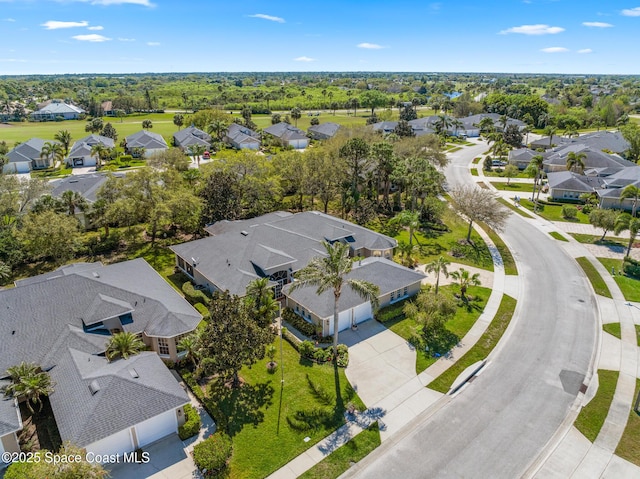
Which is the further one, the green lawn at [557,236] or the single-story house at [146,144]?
the single-story house at [146,144]

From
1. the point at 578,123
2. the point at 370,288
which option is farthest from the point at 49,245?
the point at 578,123

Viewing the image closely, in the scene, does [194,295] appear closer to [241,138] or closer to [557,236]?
[557,236]

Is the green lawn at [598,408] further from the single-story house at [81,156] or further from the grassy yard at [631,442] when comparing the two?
→ the single-story house at [81,156]

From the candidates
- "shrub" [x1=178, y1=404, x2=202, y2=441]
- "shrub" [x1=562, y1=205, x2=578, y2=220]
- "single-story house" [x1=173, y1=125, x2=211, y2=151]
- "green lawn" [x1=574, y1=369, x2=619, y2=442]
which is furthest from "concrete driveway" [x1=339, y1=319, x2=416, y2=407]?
"single-story house" [x1=173, y1=125, x2=211, y2=151]

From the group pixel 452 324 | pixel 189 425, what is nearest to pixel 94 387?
pixel 189 425

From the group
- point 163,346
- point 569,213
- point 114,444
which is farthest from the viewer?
point 569,213

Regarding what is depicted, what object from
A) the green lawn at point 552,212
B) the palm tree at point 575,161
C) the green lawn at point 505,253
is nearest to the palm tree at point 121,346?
the green lawn at point 505,253

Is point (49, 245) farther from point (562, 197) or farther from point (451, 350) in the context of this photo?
point (562, 197)
